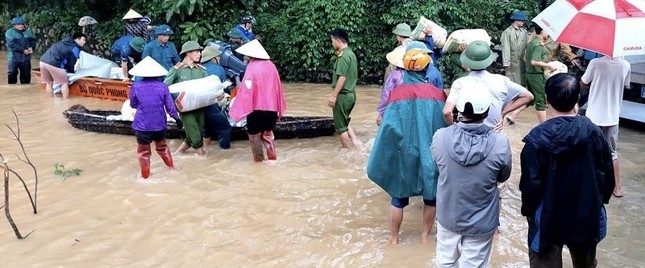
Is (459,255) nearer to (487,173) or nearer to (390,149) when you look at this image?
(487,173)

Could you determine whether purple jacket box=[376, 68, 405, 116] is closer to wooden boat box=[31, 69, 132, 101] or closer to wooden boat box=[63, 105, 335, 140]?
wooden boat box=[63, 105, 335, 140]

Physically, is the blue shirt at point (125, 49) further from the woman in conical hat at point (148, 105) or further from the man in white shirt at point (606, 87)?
the man in white shirt at point (606, 87)

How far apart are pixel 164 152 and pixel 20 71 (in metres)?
8.41

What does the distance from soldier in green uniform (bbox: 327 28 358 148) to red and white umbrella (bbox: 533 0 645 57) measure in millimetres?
2594

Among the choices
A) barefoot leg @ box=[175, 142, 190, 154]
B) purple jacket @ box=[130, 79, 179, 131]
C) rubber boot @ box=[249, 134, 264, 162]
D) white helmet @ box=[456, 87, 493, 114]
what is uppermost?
white helmet @ box=[456, 87, 493, 114]

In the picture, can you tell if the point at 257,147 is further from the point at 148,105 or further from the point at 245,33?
the point at 245,33

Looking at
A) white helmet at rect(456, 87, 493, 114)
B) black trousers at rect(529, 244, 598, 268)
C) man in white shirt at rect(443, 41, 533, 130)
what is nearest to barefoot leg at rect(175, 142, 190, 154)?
man in white shirt at rect(443, 41, 533, 130)

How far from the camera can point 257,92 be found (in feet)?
23.2

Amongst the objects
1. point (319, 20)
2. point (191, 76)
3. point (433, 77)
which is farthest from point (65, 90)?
point (433, 77)

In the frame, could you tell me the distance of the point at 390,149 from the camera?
187 inches

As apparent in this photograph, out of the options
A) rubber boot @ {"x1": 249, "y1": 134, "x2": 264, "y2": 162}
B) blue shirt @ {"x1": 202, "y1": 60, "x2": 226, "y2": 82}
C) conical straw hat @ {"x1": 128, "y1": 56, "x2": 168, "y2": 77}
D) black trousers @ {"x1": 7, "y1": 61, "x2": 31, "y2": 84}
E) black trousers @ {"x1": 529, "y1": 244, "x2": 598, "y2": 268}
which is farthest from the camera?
black trousers @ {"x1": 7, "y1": 61, "x2": 31, "y2": 84}

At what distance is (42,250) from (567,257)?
412cm

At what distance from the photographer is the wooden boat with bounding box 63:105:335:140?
335 inches

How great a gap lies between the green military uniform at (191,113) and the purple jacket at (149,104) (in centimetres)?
65
